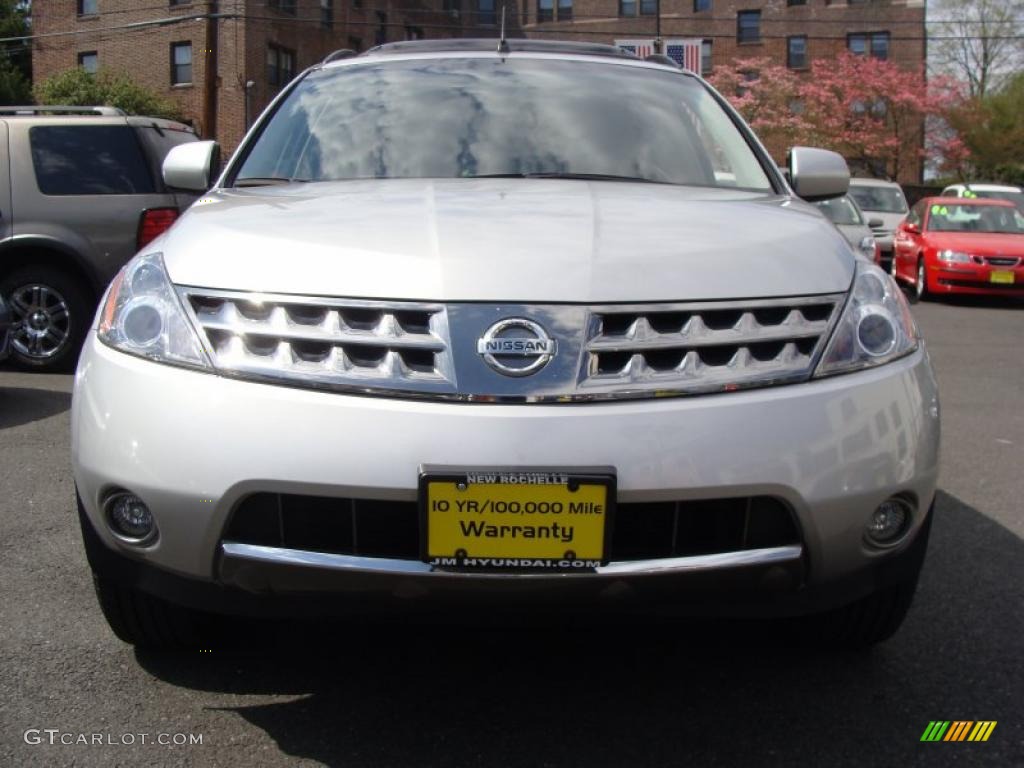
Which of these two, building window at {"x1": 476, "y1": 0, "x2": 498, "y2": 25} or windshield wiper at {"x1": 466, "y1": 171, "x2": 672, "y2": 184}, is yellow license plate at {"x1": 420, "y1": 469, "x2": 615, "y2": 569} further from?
building window at {"x1": 476, "y1": 0, "x2": 498, "y2": 25}

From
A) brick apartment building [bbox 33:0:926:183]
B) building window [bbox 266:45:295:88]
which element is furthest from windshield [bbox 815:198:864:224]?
building window [bbox 266:45:295:88]

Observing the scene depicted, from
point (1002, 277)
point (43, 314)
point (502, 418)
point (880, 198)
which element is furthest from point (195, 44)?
point (502, 418)

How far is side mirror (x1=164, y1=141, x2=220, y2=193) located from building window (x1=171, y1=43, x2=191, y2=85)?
117 feet

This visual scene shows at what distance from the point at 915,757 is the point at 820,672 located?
1.45ft

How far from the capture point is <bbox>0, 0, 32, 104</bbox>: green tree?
132ft

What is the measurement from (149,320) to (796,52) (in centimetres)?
5255

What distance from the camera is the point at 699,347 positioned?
228cm

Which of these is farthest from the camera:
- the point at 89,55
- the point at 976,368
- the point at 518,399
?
the point at 89,55

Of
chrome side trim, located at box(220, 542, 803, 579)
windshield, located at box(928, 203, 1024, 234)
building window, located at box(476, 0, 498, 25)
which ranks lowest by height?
chrome side trim, located at box(220, 542, 803, 579)

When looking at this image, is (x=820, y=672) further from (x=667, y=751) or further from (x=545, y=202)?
(x=545, y=202)

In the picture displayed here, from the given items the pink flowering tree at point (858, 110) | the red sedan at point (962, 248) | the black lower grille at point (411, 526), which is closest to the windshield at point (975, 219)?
the red sedan at point (962, 248)

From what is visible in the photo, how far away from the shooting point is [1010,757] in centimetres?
244

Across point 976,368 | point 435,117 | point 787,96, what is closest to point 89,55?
point 787,96

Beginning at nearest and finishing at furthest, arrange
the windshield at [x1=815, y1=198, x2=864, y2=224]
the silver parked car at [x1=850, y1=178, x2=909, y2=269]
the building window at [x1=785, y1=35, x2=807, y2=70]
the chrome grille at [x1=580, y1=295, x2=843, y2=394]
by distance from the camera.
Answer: the chrome grille at [x1=580, y1=295, x2=843, y2=394] < the windshield at [x1=815, y1=198, x2=864, y2=224] < the silver parked car at [x1=850, y1=178, x2=909, y2=269] < the building window at [x1=785, y1=35, x2=807, y2=70]
